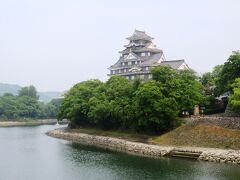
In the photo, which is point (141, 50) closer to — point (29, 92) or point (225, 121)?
point (225, 121)

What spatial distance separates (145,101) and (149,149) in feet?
20.0

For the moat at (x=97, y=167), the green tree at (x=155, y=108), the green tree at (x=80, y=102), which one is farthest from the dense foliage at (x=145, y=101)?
the moat at (x=97, y=167)

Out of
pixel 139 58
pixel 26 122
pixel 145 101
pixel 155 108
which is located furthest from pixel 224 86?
pixel 26 122

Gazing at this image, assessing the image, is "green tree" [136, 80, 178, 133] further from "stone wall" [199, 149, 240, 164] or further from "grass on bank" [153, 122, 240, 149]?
"stone wall" [199, 149, 240, 164]

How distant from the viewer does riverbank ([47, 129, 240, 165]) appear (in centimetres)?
3091

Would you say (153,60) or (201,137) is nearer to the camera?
(201,137)

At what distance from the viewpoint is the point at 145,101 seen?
41.2m

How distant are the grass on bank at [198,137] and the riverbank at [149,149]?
3.60 feet

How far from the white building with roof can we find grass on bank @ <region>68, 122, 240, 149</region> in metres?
21.3

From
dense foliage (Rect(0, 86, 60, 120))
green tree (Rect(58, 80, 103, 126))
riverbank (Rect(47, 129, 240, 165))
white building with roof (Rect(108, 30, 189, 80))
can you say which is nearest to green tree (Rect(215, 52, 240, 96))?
riverbank (Rect(47, 129, 240, 165))

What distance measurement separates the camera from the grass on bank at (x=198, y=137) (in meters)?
33.8

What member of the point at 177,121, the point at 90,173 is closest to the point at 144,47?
the point at 177,121

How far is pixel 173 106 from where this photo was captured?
40.3m

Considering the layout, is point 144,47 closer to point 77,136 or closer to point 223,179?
point 77,136
